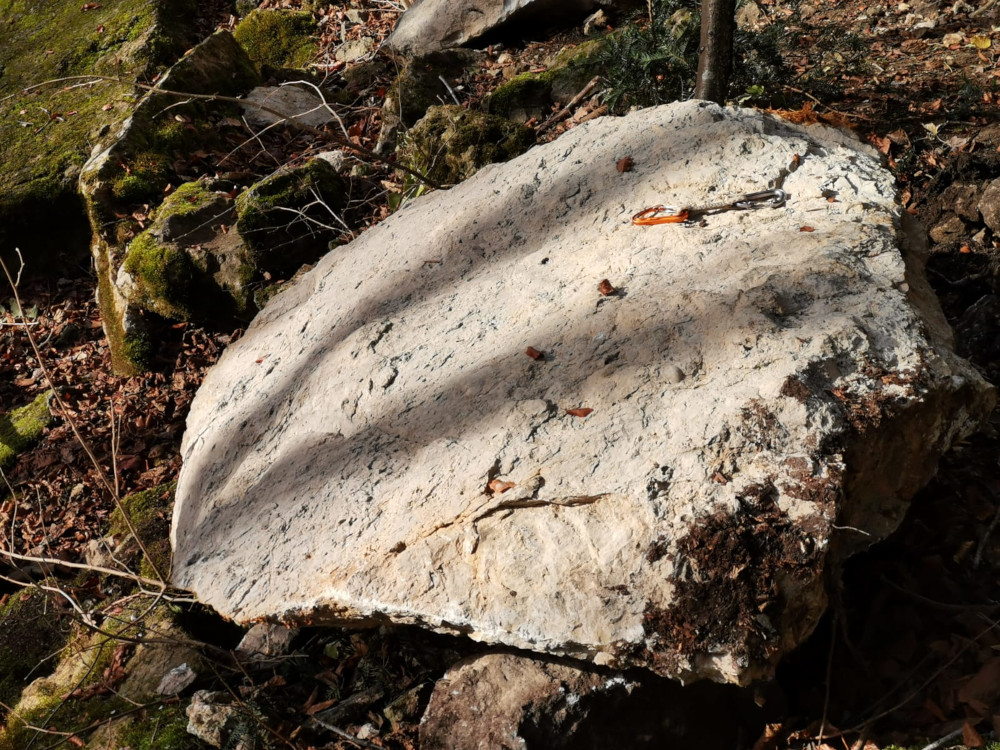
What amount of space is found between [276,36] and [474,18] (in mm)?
2356

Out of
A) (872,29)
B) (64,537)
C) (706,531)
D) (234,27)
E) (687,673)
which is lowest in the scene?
(872,29)

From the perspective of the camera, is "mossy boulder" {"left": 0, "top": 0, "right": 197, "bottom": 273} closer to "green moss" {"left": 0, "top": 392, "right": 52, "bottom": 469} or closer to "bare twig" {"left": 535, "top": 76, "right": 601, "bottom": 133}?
"green moss" {"left": 0, "top": 392, "right": 52, "bottom": 469}

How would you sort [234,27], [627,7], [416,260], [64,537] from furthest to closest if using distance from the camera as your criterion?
[234,27]
[627,7]
[64,537]
[416,260]

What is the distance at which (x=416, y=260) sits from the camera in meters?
3.39

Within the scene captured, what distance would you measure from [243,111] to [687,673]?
A: 5.76 meters

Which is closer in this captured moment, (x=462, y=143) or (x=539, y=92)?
(x=462, y=143)

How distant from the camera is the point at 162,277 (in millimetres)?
4660

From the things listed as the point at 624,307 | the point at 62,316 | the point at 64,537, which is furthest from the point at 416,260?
the point at 62,316

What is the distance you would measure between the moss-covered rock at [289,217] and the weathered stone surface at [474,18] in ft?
6.57

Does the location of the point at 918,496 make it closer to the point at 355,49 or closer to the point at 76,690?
the point at 76,690

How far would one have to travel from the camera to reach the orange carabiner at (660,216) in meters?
2.76

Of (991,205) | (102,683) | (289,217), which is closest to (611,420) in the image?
(102,683)

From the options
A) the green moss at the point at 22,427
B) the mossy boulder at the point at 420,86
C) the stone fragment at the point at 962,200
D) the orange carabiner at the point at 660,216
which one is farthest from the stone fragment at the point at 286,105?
the stone fragment at the point at 962,200

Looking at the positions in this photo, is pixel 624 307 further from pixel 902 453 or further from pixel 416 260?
pixel 416 260
